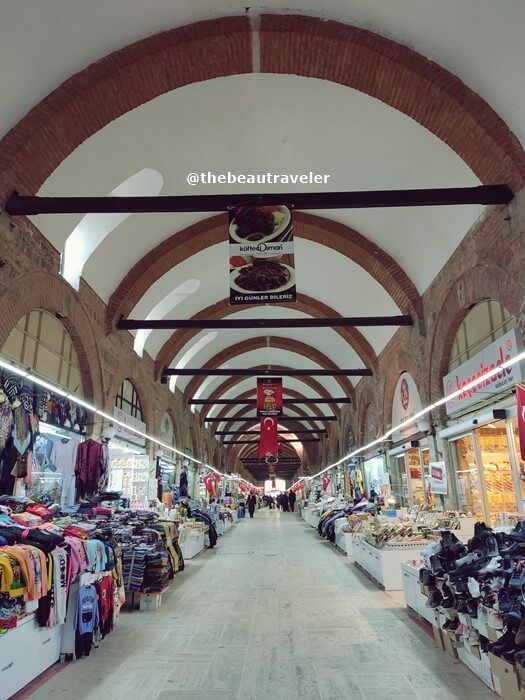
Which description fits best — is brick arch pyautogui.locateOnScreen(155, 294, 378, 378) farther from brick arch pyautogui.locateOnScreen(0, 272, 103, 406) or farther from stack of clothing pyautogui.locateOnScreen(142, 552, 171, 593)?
stack of clothing pyautogui.locateOnScreen(142, 552, 171, 593)

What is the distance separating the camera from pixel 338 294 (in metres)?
14.6

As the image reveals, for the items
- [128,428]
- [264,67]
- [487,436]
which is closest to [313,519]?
[128,428]

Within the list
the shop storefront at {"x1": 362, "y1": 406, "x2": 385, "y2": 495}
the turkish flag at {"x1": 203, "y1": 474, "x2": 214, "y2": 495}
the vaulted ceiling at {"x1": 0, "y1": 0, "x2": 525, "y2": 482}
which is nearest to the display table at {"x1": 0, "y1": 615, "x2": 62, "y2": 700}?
the vaulted ceiling at {"x1": 0, "y1": 0, "x2": 525, "y2": 482}

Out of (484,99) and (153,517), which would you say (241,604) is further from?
(484,99)

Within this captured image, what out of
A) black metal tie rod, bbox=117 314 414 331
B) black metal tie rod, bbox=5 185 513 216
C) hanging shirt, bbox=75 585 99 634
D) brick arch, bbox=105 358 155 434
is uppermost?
black metal tie rod, bbox=5 185 513 216

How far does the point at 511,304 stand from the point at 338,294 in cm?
838

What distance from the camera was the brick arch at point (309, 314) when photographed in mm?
15156

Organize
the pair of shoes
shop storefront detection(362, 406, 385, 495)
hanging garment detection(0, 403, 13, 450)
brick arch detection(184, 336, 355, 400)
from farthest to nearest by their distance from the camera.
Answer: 1. brick arch detection(184, 336, 355, 400)
2. shop storefront detection(362, 406, 385, 495)
3. hanging garment detection(0, 403, 13, 450)
4. the pair of shoes

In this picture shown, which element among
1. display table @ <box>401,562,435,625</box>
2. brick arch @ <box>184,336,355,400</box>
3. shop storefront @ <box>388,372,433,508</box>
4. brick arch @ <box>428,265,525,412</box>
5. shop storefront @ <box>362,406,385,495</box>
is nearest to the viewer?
display table @ <box>401,562,435,625</box>

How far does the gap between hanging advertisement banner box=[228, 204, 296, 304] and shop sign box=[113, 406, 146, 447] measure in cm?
610

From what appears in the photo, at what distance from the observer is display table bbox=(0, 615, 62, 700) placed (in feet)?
11.8

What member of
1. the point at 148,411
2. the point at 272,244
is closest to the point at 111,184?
the point at 272,244

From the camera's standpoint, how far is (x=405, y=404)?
1262cm

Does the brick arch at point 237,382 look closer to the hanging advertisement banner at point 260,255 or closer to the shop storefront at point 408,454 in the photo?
the shop storefront at point 408,454
